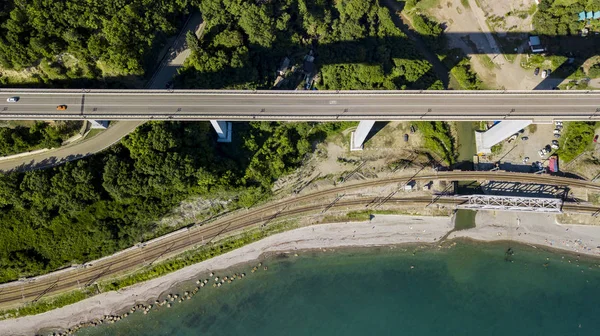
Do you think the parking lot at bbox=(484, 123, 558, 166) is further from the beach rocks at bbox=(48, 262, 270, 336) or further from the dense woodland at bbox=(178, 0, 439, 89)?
the beach rocks at bbox=(48, 262, 270, 336)

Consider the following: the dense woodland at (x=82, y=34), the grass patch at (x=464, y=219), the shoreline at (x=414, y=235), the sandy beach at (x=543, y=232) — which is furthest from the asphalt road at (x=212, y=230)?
the dense woodland at (x=82, y=34)

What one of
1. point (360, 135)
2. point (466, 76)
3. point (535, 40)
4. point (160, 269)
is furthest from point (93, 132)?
point (535, 40)

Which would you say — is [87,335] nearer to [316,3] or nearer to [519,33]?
[316,3]

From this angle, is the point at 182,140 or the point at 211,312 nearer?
the point at 182,140

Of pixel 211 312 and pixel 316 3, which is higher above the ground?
pixel 316 3

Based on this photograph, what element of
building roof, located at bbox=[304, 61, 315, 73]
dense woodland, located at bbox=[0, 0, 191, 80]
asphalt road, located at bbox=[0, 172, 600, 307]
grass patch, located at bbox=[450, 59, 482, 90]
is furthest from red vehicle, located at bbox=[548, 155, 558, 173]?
dense woodland, located at bbox=[0, 0, 191, 80]

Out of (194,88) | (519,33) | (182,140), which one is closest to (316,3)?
(194,88)

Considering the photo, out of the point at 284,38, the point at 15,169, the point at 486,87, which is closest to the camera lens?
the point at 15,169

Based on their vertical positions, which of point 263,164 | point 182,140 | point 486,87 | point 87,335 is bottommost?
point 87,335

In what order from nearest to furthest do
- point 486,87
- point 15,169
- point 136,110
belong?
point 136,110 → point 15,169 → point 486,87
